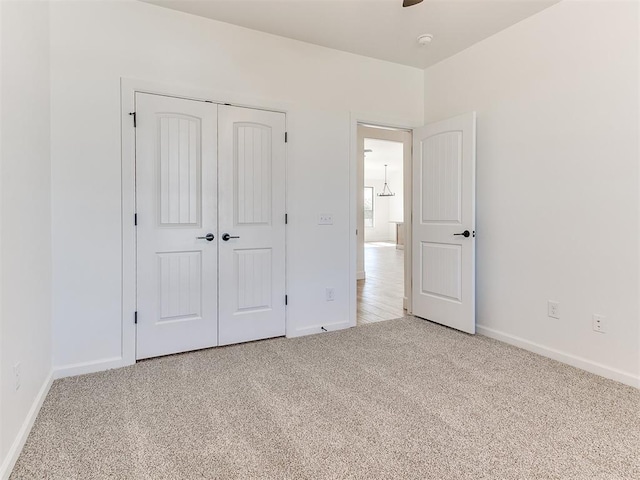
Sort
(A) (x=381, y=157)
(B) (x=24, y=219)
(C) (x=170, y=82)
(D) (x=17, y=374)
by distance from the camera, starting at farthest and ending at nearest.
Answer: (A) (x=381, y=157)
(C) (x=170, y=82)
(B) (x=24, y=219)
(D) (x=17, y=374)

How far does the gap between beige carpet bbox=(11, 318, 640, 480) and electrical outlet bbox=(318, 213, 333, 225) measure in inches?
46.6

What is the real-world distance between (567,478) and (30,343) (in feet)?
8.46

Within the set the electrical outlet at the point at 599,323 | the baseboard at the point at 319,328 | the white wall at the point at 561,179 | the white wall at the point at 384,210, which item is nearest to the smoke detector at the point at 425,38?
the white wall at the point at 561,179

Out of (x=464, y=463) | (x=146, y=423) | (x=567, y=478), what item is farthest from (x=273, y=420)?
(x=567, y=478)

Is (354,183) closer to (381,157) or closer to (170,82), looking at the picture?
(170,82)

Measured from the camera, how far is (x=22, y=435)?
1657 mm

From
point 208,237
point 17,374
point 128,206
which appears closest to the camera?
point 17,374

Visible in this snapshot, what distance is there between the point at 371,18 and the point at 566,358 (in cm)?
293

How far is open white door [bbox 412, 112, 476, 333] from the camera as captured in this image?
10.6ft

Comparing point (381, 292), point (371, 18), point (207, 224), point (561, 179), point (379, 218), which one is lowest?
point (381, 292)

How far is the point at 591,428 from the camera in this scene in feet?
5.88

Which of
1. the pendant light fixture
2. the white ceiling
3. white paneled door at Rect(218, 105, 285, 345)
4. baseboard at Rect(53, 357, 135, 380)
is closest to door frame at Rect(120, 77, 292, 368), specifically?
baseboard at Rect(53, 357, 135, 380)

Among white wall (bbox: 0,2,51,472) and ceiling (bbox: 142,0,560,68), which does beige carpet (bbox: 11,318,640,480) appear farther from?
ceiling (bbox: 142,0,560,68)

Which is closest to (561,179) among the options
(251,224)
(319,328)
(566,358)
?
(566,358)
